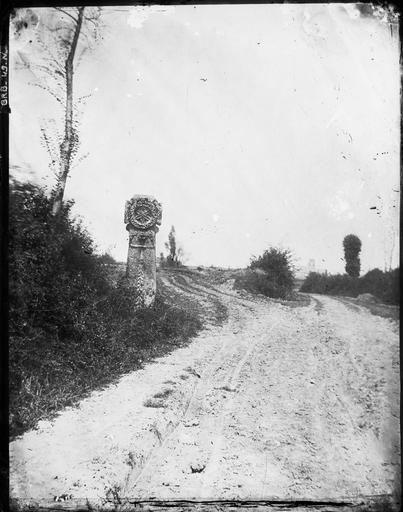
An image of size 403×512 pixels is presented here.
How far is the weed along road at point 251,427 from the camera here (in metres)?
2.49

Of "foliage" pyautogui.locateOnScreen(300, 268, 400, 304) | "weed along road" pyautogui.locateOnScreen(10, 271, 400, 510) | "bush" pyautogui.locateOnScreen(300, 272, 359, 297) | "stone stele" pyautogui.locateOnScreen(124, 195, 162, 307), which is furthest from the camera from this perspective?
"stone stele" pyautogui.locateOnScreen(124, 195, 162, 307)

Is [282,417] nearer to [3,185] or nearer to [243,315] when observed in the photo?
[243,315]

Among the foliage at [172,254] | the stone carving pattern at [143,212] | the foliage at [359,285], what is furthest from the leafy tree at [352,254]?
the stone carving pattern at [143,212]

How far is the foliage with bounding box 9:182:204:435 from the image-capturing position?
2.85m

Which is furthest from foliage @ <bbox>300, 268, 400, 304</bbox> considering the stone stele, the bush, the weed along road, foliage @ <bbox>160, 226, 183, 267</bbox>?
the stone stele

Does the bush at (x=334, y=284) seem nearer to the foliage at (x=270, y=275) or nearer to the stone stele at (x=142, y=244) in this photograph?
the foliage at (x=270, y=275)

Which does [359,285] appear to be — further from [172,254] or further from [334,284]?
[172,254]

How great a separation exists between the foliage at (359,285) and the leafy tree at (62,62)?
2.66 m

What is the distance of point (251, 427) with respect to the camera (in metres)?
2.72

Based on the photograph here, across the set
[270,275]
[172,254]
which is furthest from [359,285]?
[172,254]

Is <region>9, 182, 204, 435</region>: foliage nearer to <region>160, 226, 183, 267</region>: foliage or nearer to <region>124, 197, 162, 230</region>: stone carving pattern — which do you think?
<region>160, 226, 183, 267</region>: foliage

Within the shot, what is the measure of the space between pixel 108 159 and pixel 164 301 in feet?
5.37

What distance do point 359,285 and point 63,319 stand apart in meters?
3.23

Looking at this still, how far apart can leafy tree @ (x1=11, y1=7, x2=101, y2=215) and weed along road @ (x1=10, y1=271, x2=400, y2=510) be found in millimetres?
1739
